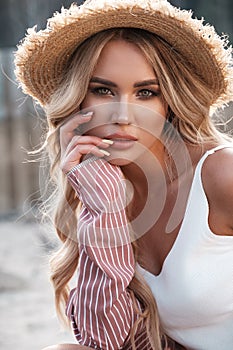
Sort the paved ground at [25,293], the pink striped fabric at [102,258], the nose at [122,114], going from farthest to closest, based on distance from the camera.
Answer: the paved ground at [25,293], the pink striped fabric at [102,258], the nose at [122,114]

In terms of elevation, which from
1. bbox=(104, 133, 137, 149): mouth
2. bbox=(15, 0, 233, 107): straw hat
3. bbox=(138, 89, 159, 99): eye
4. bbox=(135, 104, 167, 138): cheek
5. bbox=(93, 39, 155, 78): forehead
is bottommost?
bbox=(104, 133, 137, 149): mouth

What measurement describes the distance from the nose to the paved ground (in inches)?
46.7

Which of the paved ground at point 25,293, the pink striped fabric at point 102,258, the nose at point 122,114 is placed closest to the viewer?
the nose at point 122,114

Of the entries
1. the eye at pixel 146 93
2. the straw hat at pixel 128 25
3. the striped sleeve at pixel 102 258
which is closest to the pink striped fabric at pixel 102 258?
the striped sleeve at pixel 102 258

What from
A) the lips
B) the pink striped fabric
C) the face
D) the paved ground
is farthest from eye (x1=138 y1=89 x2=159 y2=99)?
the paved ground

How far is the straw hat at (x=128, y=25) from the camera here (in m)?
2.59

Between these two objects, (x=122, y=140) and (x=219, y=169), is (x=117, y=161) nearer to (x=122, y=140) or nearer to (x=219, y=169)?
(x=122, y=140)

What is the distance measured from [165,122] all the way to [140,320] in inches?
23.2

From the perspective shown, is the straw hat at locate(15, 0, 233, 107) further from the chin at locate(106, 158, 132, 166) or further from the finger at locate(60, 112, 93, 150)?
the chin at locate(106, 158, 132, 166)

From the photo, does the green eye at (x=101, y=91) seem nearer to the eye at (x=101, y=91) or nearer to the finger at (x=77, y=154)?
the eye at (x=101, y=91)

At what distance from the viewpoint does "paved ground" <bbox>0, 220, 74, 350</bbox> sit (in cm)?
412

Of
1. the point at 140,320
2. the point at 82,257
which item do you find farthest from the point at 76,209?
the point at 140,320

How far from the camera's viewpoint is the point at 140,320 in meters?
2.71

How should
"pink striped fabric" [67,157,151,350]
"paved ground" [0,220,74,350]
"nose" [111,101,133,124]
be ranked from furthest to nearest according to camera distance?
1. "paved ground" [0,220,74,350]
2. "pink striped fabric" [67,157,151,350]
3. "nose" [111,101,133,124]
